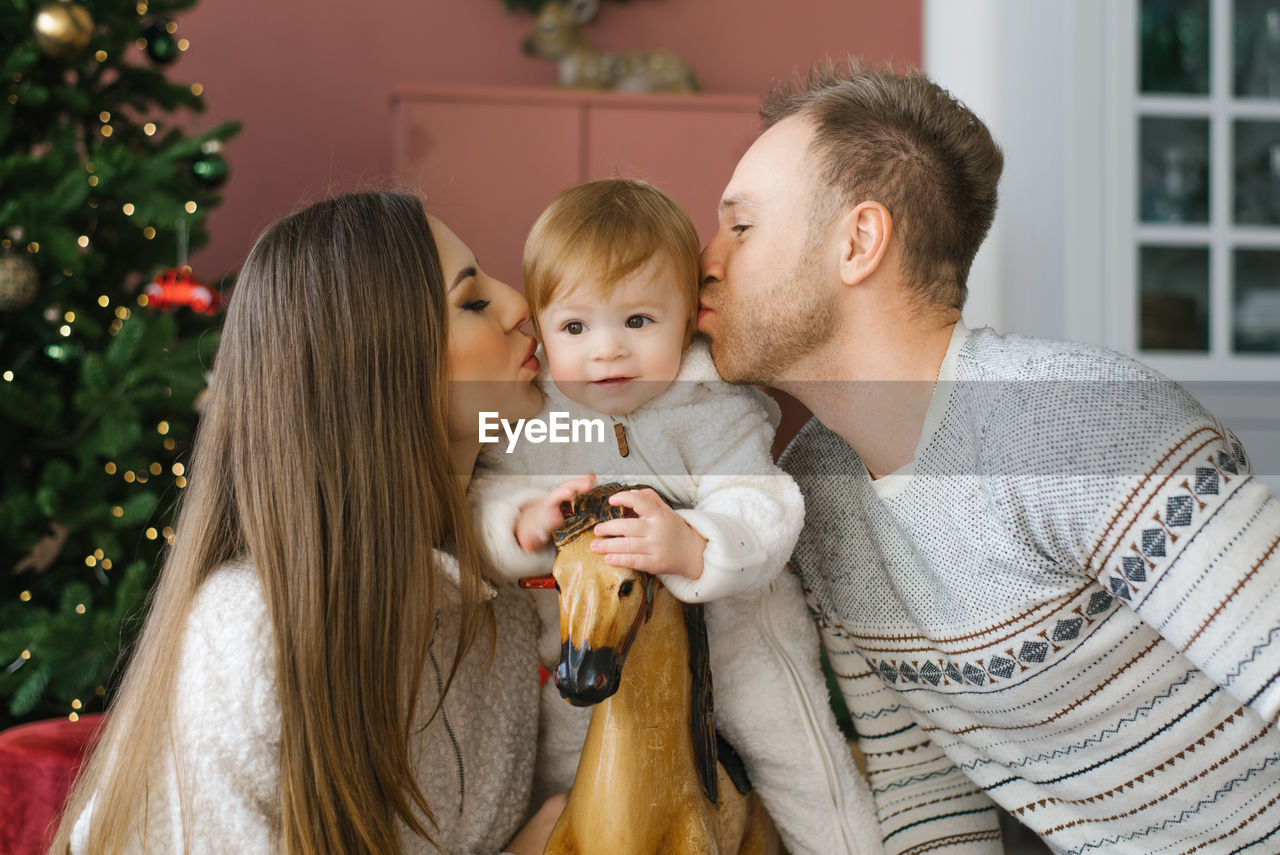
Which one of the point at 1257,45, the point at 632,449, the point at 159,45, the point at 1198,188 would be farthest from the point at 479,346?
the point at 1257,45

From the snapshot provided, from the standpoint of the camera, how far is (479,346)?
111 centimetres

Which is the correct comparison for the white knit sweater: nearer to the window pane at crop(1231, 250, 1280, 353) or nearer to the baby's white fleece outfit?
the baby's white fleece outfit

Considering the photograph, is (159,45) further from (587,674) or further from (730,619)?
(587,674)

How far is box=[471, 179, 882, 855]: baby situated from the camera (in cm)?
111

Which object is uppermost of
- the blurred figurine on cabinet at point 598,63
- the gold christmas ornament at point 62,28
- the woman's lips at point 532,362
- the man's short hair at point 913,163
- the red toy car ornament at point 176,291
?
the blurred figurine on cabinet at point 598,63

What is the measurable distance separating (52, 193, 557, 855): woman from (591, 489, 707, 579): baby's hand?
217 millimetres

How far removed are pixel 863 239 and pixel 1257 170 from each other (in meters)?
2.74

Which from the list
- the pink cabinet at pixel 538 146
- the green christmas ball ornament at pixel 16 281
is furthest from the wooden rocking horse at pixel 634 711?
the pink cabinet at pixel 538 146

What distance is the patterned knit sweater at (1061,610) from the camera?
3.27ft

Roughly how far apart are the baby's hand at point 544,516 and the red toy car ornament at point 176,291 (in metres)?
1.40

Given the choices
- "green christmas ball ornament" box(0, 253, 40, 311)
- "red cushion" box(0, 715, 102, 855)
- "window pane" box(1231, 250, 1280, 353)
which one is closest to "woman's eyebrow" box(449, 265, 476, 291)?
"red cushion" box(0, 715, 102, 855)

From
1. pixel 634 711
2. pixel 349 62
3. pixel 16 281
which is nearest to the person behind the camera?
pixel 634 711

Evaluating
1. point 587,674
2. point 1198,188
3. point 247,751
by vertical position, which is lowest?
point 247,751

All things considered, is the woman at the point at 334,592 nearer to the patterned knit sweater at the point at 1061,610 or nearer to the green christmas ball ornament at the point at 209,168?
the patterned knit sweater at the point at 1061,610
